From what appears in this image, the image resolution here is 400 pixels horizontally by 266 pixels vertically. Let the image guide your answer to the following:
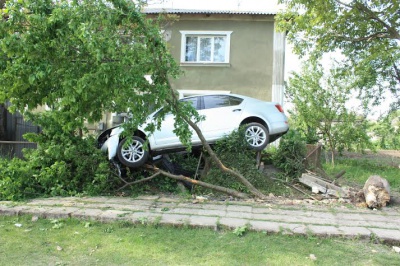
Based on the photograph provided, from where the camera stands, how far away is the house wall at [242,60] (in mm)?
14539

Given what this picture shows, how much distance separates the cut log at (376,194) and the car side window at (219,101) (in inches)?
132

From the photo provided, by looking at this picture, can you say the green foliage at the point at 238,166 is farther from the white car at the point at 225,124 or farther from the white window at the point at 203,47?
the white window at the point at 203,47

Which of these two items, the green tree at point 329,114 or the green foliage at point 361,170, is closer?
the green foliage at point 361,170

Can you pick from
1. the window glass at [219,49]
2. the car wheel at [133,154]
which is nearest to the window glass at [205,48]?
the window glass at [219,49]

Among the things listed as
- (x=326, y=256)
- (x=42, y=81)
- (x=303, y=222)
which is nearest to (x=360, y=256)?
(x=326, y=256)

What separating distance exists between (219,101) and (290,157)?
2.28 m

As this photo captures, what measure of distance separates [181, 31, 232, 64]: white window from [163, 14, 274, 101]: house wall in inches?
11.3

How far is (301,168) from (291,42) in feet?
17.1

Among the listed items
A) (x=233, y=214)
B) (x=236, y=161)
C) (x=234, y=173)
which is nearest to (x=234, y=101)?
(x=236, y=161)

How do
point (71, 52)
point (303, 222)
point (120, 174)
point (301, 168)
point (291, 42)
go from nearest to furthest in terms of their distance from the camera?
1. point (303, 222)
2. point (71, 52)
3. point (120, 174)
4. point (301, 168)
5. point (291, 42)

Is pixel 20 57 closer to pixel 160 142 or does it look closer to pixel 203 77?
pixel 160 142

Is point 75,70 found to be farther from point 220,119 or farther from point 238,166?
point 238,166

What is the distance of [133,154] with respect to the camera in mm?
7176

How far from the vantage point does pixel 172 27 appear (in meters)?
14.9
